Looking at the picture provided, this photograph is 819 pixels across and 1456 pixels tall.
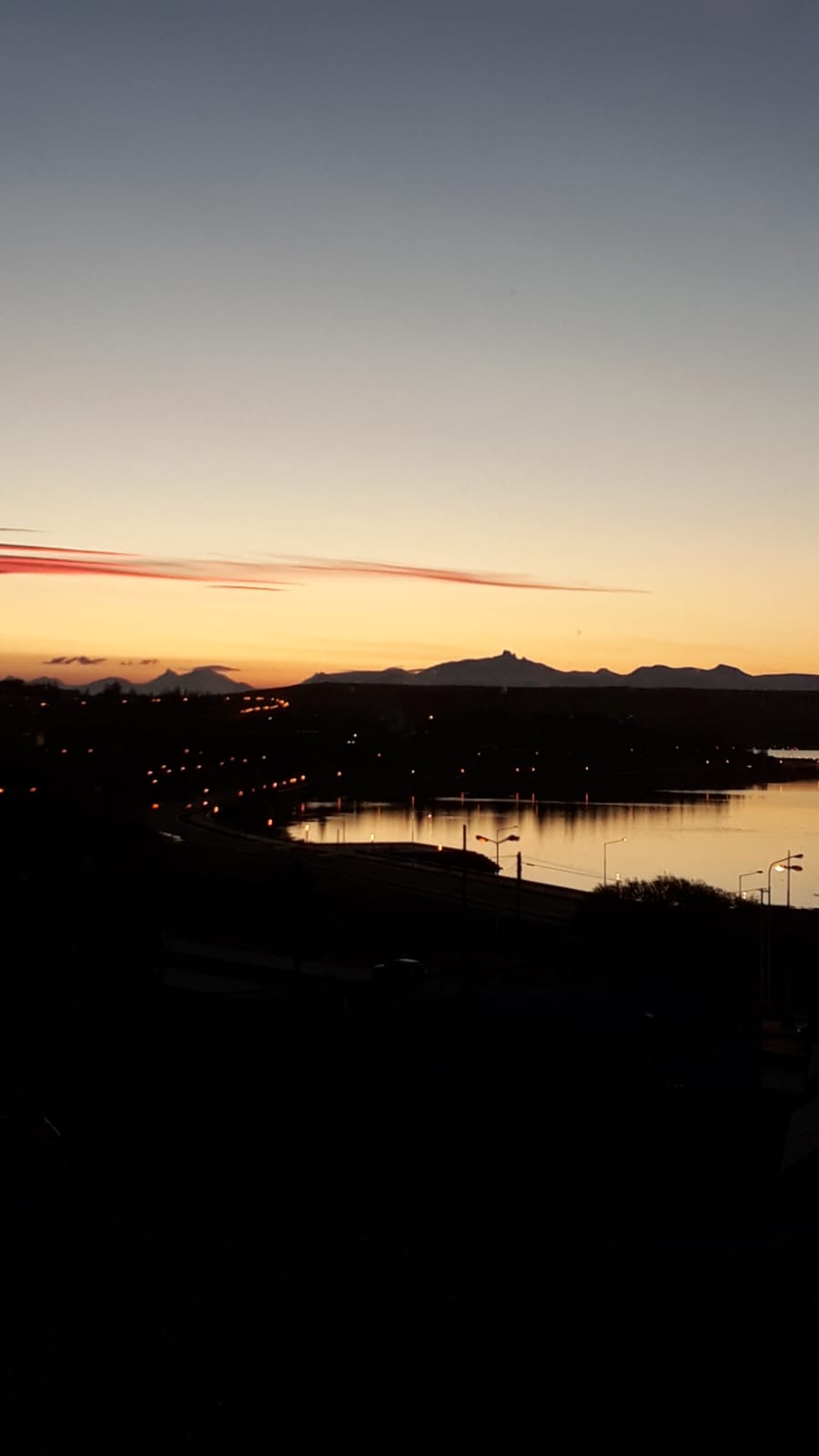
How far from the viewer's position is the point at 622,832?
4228cm

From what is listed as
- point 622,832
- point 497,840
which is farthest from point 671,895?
point 622,832

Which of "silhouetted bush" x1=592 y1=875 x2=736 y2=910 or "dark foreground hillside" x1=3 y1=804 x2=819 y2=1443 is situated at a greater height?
"dark foreground hillside" x1=3 y1=804 x2=819 y2=1443

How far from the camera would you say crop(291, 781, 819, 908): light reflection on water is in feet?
101

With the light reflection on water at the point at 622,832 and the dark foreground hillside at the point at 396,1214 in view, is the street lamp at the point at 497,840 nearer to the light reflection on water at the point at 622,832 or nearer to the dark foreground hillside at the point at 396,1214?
the light reflection on water at the point at 622,832

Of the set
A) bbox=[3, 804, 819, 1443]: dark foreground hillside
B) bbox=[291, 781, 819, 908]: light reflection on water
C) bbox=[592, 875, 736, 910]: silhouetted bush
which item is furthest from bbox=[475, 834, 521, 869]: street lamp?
bbox=[3, 804, 819, 1443]: dark foreground hillside

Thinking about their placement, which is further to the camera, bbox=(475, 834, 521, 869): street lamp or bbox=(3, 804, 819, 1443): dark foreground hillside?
bbox=(475, 834, 521, 869): street lamp

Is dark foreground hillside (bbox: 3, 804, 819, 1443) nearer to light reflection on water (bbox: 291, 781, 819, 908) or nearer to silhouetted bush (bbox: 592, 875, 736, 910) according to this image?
silhouetted bush (bbox: 592, 875, 736, 910)

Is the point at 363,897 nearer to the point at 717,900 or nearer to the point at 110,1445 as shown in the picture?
the point at 717,900

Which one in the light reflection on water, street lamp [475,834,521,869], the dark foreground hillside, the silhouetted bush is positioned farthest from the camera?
the light reflection on water

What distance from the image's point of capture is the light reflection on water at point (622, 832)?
101 feet

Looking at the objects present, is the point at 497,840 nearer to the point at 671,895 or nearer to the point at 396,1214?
the point at 671,895

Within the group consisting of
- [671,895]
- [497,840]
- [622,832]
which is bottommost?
[622,832]

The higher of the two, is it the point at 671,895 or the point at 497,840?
the point at 671,895

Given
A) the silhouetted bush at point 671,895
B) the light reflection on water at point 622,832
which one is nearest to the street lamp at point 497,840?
the light reflection on water at point 622,832
